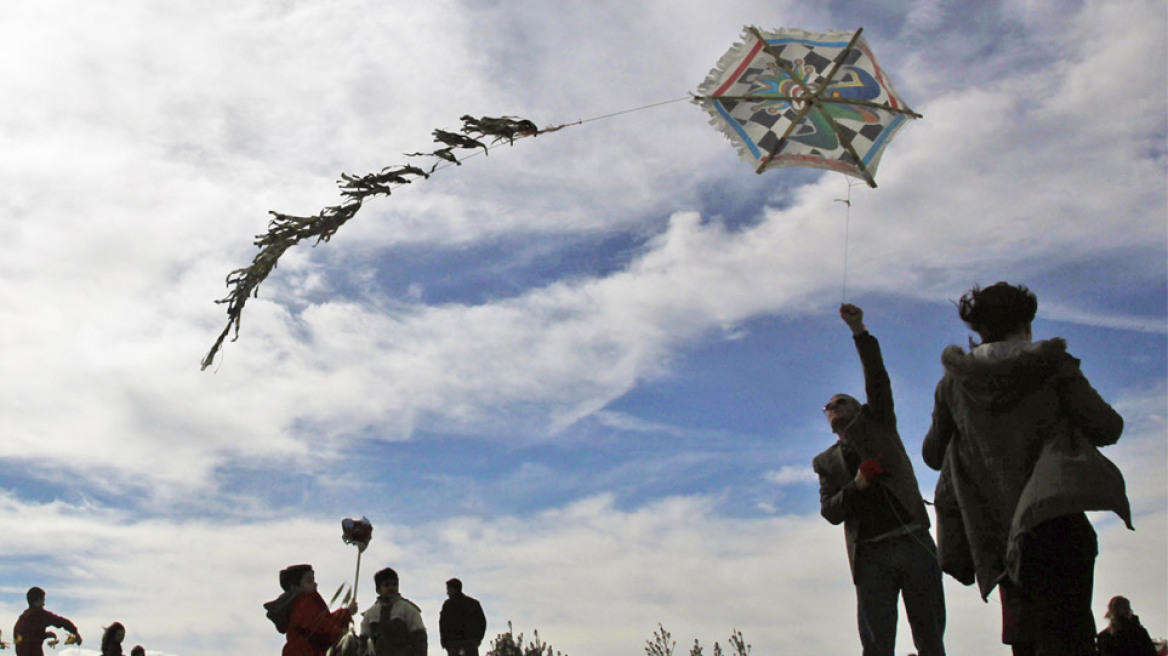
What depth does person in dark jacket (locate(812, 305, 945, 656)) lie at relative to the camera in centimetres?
443

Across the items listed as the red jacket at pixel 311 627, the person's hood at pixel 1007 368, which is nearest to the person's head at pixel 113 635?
the red jacket at pixel 311 627

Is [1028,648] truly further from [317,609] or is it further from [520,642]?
[520,642]

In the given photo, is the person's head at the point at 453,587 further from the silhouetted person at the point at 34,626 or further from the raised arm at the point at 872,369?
the raised arm at the point at 872,369

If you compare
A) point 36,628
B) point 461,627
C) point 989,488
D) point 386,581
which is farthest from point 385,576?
point 989,488

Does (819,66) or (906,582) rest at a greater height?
(819,66)

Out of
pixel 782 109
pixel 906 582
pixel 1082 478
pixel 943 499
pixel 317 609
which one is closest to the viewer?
pixel 1082 478

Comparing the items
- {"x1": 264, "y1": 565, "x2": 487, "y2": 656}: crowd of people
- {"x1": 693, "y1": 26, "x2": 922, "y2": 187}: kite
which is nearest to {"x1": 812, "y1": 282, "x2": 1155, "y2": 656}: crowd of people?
{"x1": 693, "y1": 26, "x2": 922, "y2": 187}: kite

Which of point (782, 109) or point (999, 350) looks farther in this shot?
point (782, 109)

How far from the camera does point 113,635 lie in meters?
10.0

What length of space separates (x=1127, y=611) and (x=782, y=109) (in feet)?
16.3

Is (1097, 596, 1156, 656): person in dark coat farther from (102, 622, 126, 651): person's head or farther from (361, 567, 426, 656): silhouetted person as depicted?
(102, 622, 126, 651): person's head

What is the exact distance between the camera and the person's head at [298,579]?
297 inches

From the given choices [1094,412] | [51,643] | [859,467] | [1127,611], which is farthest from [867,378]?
[51,643]

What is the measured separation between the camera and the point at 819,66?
607 cm
